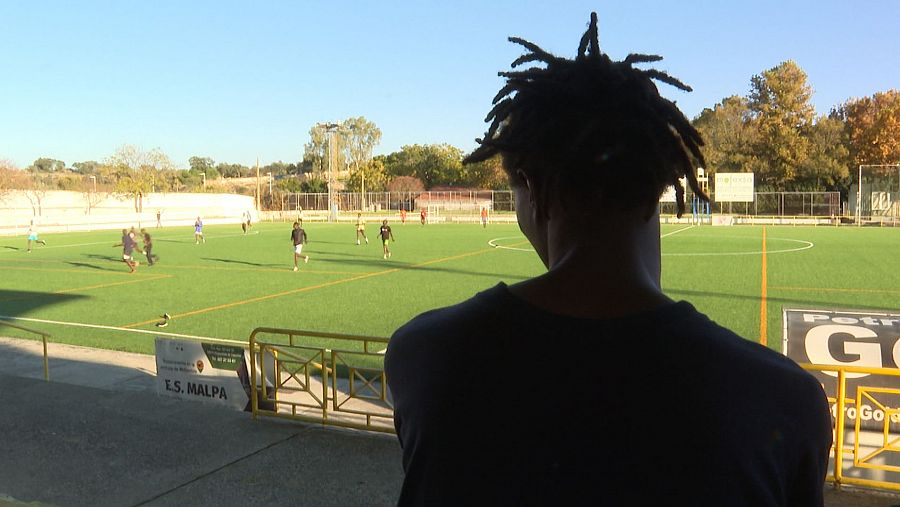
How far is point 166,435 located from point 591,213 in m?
7.08

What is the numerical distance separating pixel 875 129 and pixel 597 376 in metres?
78.9

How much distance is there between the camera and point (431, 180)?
107562mm

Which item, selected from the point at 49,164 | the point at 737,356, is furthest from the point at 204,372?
the point at 49,164

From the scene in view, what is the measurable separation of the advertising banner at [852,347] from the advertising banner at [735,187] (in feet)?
182

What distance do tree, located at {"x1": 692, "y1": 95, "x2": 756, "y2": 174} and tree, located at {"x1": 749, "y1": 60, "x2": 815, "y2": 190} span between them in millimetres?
995

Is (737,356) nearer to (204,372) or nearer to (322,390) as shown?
(322,390)

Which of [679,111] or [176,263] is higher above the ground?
[679,111]

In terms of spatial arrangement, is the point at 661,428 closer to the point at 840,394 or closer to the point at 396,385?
the point at 396,385

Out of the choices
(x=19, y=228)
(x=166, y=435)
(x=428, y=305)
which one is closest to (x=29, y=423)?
(x=166, y=435)

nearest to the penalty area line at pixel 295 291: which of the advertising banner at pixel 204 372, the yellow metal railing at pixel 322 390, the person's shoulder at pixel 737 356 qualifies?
the advertising banner at pixel 204 372

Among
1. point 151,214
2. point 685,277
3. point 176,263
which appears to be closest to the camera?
point 685,277

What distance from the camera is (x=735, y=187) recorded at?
60125 millimetres

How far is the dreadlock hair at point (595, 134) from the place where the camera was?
3.92ft

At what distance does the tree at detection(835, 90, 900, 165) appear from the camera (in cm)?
6769
